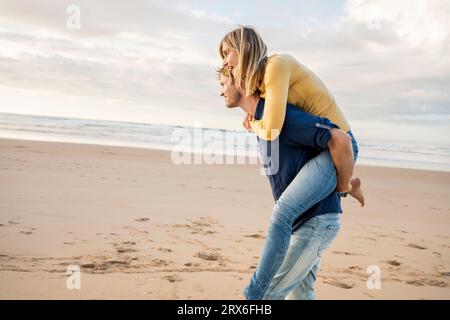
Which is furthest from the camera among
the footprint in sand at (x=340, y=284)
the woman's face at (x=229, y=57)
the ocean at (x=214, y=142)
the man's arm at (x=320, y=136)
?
the ocean at (x=214, y=142)

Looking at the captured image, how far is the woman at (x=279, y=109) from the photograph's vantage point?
204cm

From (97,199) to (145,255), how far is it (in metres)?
2.89

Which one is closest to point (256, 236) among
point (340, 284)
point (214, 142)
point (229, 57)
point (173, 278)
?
point (340, 284)

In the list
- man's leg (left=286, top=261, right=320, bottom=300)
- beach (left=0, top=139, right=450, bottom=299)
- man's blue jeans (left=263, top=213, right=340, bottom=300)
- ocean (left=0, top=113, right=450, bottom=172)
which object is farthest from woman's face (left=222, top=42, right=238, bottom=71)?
ocean (left=0, top=113, right=450, bottom=172)

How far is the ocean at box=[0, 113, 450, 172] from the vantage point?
20.7 meters

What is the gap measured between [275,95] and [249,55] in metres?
0.25

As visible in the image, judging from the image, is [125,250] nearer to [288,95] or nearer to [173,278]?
[173,278]

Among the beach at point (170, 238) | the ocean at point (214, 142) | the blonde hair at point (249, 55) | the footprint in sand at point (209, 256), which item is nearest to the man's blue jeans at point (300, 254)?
the blonde hair at point (249, 55)

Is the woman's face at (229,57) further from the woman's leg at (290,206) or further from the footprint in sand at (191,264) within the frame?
the footprint in sand at (191,264)

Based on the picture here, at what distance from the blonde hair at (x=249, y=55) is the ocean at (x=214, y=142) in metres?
16.4

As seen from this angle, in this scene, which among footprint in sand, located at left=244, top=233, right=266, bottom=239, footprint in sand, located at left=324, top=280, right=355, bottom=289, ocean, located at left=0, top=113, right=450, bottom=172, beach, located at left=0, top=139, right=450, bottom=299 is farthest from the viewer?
ocean, located at left=0, top=113, right=450, bottom=172

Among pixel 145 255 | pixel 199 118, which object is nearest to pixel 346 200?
pixel 145 255

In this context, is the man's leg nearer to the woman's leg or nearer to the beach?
the woman's leg
